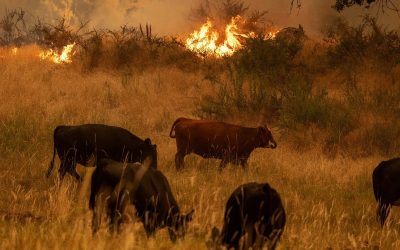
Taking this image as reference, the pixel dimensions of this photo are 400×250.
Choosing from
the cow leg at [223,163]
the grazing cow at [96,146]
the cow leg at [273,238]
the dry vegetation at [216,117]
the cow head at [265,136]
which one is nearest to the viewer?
the cow leg at [273,238]

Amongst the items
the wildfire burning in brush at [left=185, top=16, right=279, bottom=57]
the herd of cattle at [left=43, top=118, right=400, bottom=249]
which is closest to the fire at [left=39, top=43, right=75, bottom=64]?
the wildfire burning in brush at [left=185, top=16, right=279, bottom=57]

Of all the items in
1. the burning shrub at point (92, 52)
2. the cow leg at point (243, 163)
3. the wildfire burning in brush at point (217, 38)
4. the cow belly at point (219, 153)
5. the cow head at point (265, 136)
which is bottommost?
the cow leg at point (243, 163)

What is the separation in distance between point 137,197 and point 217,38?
16969 mm

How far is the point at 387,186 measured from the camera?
6.09 meters

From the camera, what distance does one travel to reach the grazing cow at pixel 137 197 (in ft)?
12.4

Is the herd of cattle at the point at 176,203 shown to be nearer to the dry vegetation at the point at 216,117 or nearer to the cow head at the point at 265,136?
the dry vegetation at the point at 216,117

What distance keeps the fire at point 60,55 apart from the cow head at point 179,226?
52.7 ft

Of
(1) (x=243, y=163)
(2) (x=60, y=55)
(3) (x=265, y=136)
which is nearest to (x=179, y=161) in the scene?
(1) (x=243, y=163)

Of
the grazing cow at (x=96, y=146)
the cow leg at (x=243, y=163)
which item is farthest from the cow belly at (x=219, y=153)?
the grazing cow at (x=96, y=146)

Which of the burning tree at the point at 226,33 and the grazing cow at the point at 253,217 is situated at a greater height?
the burning tree at the point at 226,33

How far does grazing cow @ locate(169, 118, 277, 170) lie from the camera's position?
8.71 meters

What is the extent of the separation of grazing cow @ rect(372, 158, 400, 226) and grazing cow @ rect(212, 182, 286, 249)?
2774mm

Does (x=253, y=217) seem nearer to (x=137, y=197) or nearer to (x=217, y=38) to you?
(x=137, y=197)

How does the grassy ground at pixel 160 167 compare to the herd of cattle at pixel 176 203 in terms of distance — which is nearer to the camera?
the herd of cattle at pixel 176 203
